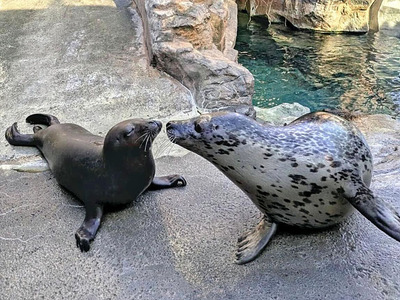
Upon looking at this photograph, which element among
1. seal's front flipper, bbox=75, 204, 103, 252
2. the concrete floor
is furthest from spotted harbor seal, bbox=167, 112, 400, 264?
seal's front flipper, bbox=75, 204, 103, 252

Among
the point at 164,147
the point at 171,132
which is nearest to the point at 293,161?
the point at 171,132

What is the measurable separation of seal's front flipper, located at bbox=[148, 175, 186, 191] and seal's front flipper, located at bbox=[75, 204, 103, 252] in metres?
0.37

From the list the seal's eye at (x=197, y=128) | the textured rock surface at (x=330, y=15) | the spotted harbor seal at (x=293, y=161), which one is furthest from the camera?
the textured rock surface at (x=330, y=15)

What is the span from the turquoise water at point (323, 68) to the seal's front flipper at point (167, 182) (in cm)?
365

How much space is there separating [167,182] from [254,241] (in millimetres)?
779

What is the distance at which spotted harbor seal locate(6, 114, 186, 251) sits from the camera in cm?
229

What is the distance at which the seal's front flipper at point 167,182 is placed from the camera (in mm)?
2672

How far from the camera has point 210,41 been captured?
14.9 ft

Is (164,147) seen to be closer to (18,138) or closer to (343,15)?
(18,138)

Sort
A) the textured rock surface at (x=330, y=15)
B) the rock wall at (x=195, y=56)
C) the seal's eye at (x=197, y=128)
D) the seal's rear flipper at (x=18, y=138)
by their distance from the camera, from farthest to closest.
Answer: the textured rock surface at (x=330, y=15), the rock wall at (x=195, y=56), the seal's rear flipper at (x=18, y=138), the seal's eye at (x=197, y=128)

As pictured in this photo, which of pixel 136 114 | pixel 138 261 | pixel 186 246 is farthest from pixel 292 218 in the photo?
pixel 136 114

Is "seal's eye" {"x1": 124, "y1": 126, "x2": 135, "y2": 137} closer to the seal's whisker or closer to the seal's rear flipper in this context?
the seal's whisker

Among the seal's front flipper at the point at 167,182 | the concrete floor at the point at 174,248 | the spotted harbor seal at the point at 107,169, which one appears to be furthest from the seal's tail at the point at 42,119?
the seal's front flipper at the point at 167,182

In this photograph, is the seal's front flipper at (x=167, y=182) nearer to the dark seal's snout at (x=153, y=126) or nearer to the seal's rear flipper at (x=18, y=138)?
the dark seal's snout at (x=153, y=126)
